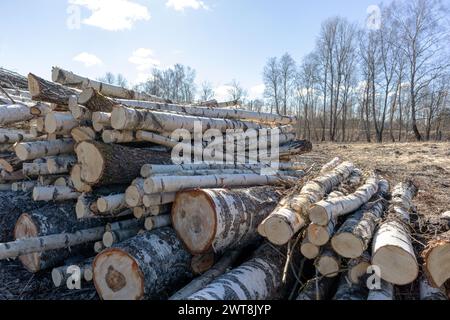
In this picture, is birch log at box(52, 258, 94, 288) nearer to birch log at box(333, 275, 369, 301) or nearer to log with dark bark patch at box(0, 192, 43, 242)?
log with dark bark patch at box(0, 192, 43, 242)

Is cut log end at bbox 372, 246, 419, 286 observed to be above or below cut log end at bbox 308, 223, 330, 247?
below

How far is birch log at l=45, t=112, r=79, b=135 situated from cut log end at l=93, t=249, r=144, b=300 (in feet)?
5.98

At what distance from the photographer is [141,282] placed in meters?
3.07

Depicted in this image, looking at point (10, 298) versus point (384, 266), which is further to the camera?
point (10, 298)

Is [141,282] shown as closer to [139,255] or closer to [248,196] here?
[139,255]

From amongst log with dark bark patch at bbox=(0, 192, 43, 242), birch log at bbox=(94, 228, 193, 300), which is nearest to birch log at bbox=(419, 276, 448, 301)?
birch log at bbox=(94, 228, 193, 300)

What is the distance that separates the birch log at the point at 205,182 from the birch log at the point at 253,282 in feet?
3.14

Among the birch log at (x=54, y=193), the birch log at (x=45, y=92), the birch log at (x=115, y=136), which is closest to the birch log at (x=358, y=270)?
the birch log at (x=115, y=136)

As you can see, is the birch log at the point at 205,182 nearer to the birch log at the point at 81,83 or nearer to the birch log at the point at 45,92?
the birch log at the point at 45,92

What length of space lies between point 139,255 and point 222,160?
2344 millimetres

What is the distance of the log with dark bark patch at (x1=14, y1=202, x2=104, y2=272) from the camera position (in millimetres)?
3895

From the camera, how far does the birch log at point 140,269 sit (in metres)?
3.11

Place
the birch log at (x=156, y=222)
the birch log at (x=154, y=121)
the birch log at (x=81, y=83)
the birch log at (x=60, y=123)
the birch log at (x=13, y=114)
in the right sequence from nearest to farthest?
the birch log at (x=156, y=222), the birch log at (x=154, y=121), the birch log at (x=60, y=123), the birch log at (x=13, y=114), the birch log at (x=81, y=83)
